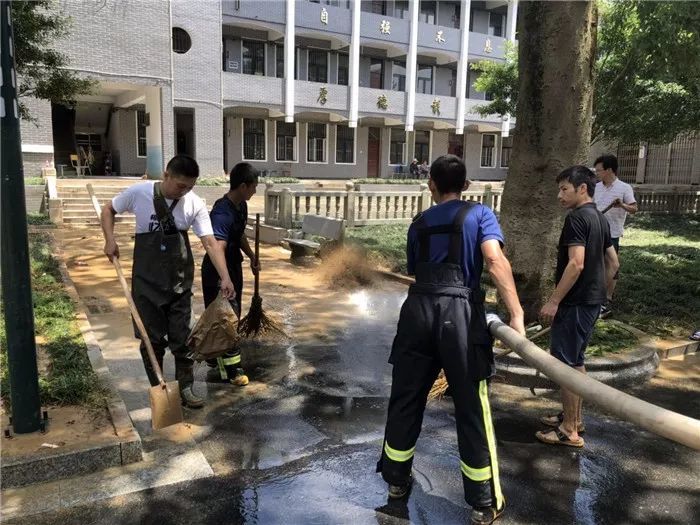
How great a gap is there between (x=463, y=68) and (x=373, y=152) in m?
6.43

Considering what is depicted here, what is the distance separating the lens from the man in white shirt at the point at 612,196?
6.99 meters

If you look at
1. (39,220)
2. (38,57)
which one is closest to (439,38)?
(39,220)

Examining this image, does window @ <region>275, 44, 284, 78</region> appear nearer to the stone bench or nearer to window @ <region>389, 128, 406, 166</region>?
window @ <region>389, 128, 406, 166</region>

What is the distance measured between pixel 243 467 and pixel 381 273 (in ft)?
21.6

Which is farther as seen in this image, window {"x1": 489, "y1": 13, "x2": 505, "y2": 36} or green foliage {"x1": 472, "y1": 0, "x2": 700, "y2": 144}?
window {"x1": 489, "y1": 13, "x2": 505, "y2": 36}

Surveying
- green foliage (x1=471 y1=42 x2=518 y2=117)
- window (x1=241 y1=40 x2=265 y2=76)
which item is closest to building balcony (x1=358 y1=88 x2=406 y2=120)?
window (x1=241 y1=40 x2=265 y2=76)

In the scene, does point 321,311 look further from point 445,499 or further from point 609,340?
point 445,499

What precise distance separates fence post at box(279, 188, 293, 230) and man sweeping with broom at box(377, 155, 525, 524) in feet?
32.7

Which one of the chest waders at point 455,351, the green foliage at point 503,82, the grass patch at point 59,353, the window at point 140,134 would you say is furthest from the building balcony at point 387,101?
the chest waders at point 455,351

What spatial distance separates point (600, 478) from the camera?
3.62 meters

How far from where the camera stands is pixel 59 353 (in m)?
4.93

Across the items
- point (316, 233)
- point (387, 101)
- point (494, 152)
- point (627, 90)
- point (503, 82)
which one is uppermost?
point (387, 101)

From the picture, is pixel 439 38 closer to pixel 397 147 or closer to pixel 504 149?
pixel 397 147

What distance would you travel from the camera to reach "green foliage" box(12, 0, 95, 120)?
10305 millimetres
